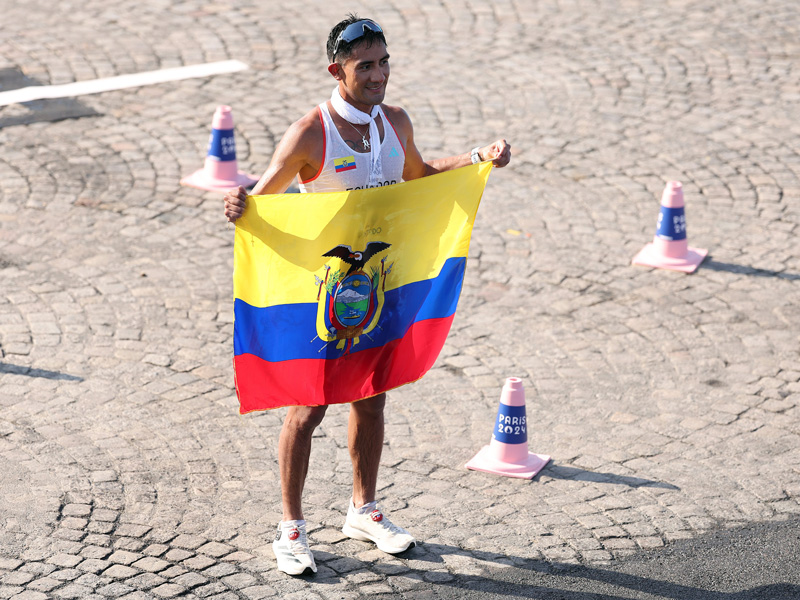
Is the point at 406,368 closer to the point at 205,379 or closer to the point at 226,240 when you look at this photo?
the point at 205,379

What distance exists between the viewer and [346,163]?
5.43 metres

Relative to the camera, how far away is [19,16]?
1319 centimetres

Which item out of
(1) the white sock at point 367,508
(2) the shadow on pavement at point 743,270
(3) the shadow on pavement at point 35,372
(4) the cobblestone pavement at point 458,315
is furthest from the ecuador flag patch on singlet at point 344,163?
(2) the shadow on pavement at point 743,270

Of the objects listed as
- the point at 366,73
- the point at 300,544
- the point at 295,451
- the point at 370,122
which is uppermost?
the point at 366,73

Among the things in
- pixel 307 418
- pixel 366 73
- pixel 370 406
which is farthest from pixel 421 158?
pixel 307 418

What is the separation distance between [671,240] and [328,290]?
436cm

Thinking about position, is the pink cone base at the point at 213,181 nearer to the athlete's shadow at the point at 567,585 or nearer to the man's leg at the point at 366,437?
the man's leg at the point at 366,437

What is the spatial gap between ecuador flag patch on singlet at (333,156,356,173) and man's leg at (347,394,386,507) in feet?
3.65

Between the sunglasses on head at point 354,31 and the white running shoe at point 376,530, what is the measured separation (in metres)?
2.25

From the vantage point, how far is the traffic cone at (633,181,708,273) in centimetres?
895

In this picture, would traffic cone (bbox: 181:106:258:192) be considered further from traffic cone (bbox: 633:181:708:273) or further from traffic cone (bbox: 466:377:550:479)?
traffic cone (bbox: 466:377:550:479)

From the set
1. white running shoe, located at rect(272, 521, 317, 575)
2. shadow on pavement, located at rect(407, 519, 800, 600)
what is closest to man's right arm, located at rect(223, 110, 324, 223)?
white running shoe, located at rect(272, 521, 317, 575)

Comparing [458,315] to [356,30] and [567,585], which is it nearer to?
[567,585]

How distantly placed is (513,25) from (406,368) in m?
8.98
